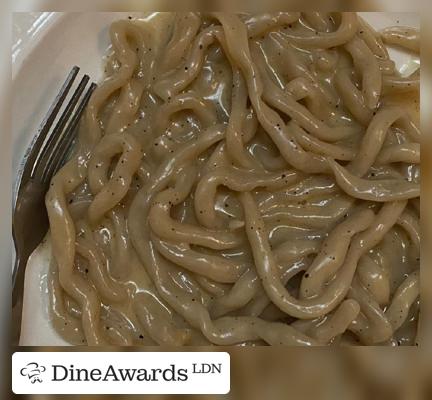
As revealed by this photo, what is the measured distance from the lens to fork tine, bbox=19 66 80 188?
0.92 m

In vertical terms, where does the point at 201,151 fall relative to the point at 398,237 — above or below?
above

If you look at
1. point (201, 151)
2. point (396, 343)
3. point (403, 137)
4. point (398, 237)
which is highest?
point (201, 151)

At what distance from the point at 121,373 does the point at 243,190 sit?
367 mm

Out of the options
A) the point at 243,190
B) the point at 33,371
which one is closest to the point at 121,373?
the point at 33,371

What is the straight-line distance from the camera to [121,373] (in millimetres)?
861

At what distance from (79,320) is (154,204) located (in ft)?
0.81

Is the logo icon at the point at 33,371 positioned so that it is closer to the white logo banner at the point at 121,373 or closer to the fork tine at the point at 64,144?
the white logo banner at the point at 121,373

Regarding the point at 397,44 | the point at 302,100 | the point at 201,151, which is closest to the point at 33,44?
the point at 201,151

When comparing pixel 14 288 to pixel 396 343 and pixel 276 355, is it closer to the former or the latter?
pixel 276 355

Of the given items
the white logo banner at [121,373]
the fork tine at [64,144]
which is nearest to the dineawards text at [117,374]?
the white logo banner at [121,373]

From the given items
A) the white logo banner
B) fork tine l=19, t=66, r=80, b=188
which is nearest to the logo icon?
the white logo banner

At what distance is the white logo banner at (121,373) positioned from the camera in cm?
85

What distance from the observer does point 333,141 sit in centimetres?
92

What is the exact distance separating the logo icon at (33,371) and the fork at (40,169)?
9 cm
